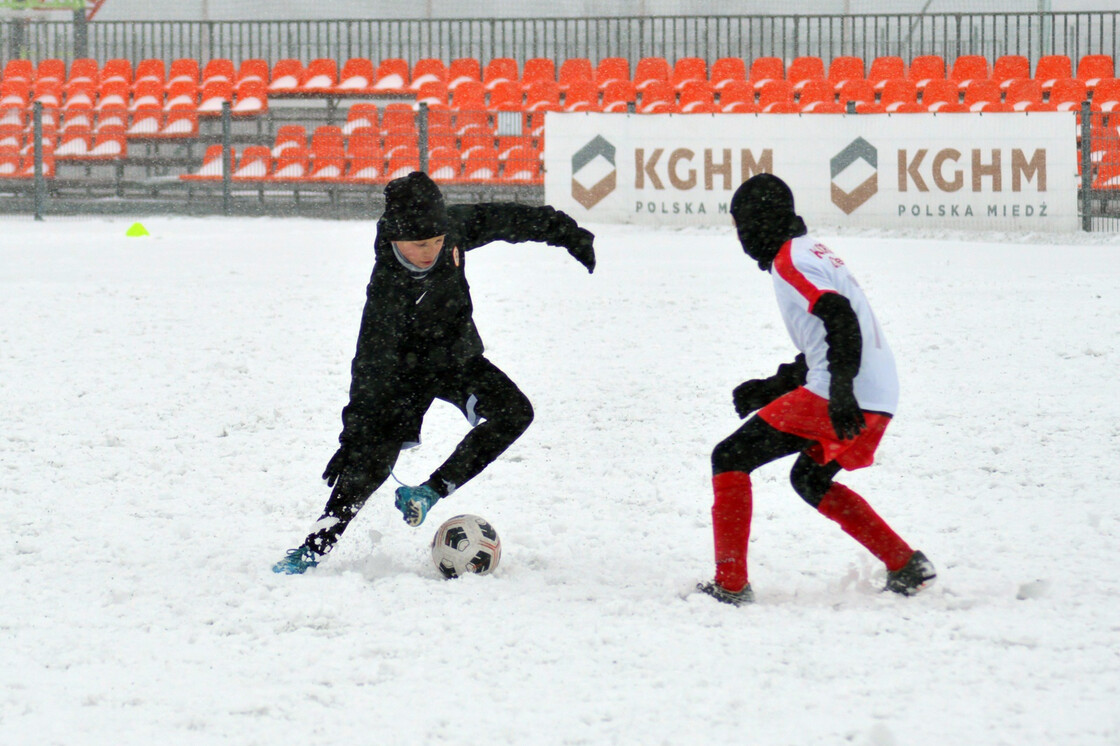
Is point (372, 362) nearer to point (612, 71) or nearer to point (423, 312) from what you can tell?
point (423, 312)

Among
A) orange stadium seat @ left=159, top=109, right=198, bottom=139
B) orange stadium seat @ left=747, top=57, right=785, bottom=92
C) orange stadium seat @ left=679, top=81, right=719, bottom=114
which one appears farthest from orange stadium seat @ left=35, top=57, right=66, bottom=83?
orange stadium seat @ left=747, top=57, right=785, bottom=92

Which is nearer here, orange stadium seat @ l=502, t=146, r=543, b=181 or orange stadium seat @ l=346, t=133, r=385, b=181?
orange stadium seat @ l=502, t=146, r=543, b=181

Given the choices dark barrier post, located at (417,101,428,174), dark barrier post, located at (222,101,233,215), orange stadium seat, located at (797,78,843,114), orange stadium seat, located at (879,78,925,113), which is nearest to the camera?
dark barrier post, located at (417,101,428,174)

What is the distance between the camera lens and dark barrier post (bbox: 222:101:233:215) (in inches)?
664

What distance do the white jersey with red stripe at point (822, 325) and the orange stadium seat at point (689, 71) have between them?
15387 millimetres

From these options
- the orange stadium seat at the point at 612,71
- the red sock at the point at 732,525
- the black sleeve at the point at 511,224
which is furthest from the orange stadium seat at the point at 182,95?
the red sock at the point at 732,525

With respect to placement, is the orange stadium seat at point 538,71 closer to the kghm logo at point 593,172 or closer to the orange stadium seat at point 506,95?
the orange stadium seat at point 506,95

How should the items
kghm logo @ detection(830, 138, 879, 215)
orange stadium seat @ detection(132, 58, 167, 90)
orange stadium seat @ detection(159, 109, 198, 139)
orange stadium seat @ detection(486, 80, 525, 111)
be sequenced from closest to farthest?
1. kghm logo @ detection(830, 138, 879, 215)
2. orange stadium seat @ detection(159, 109, 198, 139)
3. orange stadium seat @ detection(486, 80, 525, 111)
4. orange stadium seat @ detection(132, 58, 167, 90)

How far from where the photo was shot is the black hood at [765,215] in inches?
155

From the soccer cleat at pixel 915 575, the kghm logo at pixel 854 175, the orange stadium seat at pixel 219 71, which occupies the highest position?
the orange stadium seat at pixel 219 71

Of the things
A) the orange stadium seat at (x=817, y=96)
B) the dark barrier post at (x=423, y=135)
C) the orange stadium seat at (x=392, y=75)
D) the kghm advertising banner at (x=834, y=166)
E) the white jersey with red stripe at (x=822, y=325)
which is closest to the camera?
the white jersey with red stripe at (x=822, y=325)

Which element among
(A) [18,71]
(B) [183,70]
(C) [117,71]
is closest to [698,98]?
(B) [183,70]

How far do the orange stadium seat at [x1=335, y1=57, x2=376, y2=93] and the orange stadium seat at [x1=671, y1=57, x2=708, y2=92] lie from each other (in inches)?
189

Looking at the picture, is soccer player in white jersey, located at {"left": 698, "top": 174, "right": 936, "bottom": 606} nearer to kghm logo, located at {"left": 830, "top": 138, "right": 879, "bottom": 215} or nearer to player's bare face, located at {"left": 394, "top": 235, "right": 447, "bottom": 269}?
player's bare face, located at {"left": 394, "top": 235, "right": 447, "bottom": 269}
